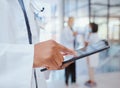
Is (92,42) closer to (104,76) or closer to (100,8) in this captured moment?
(104,76)

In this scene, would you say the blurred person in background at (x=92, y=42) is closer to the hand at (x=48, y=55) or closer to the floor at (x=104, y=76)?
the floor at (x=104, y=76)

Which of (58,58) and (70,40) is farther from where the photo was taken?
(70,40)

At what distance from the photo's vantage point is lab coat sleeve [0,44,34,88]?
60 centimetres

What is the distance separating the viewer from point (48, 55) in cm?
57

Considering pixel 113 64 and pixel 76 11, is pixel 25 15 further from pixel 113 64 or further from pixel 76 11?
pixel 76 11

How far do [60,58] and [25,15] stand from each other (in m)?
0.28

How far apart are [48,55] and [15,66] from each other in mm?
106

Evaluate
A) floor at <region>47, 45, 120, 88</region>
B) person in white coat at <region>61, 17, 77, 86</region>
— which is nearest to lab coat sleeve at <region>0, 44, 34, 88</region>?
floor at <region>47, 45, 120, 88</region>

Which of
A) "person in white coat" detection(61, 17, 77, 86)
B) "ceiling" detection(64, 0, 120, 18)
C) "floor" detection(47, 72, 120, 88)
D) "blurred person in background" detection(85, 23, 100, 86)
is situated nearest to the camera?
"blurred person in background" detection(85, 23, 100, 86)

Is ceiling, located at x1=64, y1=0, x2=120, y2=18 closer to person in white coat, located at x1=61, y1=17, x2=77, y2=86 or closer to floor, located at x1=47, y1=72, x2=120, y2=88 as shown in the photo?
floor, located at x1=47, y1=72, x2=120, y2=88

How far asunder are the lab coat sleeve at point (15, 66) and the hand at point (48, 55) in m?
0.02

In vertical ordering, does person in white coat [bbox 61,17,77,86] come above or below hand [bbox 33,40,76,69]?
below

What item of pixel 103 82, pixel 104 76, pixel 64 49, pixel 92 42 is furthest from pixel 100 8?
pixel 64 49

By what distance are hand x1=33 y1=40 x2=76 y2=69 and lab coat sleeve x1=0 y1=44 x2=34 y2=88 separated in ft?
0.06
